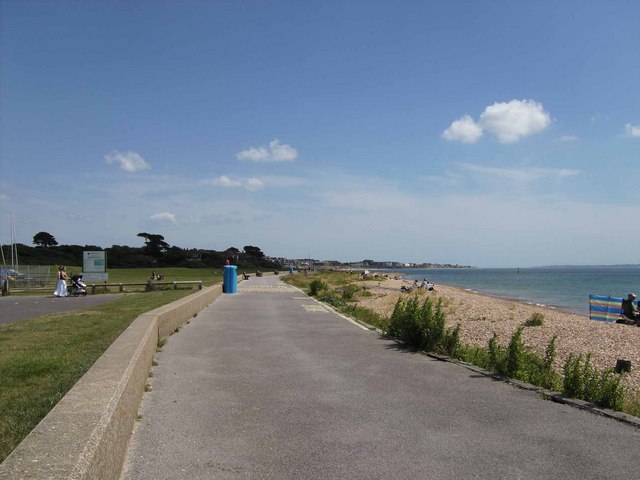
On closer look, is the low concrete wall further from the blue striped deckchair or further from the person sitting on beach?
the blue striped deckchair

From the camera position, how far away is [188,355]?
9.37 metres

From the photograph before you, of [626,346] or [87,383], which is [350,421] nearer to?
[87,383]

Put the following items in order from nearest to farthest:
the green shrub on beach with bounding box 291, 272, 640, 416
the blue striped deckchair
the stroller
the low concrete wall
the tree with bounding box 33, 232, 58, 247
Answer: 1. the low concrete wall
2. the green shrub on beach with bounding box 291, 272, 640, 416
3. the blue striped deckchair
4. the stroller
5. the tree with bounding box 33, 232, 58, 247

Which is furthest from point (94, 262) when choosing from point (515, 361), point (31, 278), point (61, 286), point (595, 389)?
point (595, 389)

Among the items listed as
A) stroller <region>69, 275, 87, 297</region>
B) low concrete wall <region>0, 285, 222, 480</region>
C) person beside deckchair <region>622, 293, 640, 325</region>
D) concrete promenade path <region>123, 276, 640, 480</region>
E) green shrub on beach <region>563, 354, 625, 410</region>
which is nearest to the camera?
low concrete wall <region>0, 285, 222, 480</region>

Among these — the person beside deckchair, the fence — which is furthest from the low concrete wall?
→ the fence

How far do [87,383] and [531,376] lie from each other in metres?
5.78

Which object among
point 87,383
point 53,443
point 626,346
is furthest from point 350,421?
point 626,346

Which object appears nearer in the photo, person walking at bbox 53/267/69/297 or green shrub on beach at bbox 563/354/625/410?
green shrub on beach at bbox 563/354/625/410

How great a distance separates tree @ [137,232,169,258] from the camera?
125 m

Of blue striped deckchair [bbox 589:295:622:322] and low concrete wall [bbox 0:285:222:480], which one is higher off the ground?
low concrete wall [bbox 0:285:222:480]

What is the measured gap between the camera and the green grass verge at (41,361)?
16.6 ft

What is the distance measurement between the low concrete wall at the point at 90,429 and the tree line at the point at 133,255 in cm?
6672

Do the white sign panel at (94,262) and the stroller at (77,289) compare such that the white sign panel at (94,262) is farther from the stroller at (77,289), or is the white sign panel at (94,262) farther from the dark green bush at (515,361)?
the dark green bush at (515,361)
